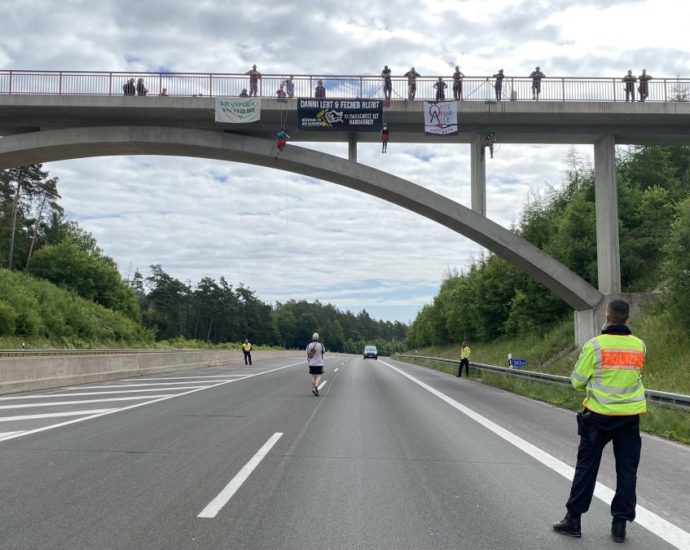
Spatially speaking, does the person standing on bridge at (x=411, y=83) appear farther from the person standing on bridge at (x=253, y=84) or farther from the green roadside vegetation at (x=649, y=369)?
the green roadside vegetation at (x=649, y=369)

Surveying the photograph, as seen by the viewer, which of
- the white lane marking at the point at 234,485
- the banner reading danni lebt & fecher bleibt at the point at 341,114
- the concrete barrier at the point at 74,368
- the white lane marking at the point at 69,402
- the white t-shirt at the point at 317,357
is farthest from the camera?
the banner reading danni lebt & fecher bleibt at the point at 341,114

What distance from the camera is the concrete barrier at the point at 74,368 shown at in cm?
1614

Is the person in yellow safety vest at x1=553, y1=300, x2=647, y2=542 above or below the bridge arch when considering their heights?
below

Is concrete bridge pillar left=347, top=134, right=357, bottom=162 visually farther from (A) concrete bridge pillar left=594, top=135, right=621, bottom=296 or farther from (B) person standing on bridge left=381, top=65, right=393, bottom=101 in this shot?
(A) concrete bridge pillar left=594, top=135, right=621, bottom=296

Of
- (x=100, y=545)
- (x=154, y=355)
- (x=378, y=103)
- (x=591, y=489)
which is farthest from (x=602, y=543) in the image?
(x=154, y=355)

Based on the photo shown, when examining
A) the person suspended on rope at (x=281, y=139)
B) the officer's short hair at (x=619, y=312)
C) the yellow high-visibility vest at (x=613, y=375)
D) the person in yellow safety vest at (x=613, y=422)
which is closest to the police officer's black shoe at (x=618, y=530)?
the person in yellow safety vest at (x=613, y=422)

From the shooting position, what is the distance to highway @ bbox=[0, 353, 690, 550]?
4785 millimetres

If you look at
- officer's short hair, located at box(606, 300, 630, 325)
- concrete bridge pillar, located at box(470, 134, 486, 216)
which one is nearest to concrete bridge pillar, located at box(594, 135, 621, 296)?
concrete bridge pillar, located at box(470, 134, 486, 216)

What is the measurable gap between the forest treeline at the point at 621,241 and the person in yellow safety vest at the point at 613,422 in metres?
14.3

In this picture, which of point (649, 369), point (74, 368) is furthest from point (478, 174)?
point (74, 368)

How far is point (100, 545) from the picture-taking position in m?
4.46

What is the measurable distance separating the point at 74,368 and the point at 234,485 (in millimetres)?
15035

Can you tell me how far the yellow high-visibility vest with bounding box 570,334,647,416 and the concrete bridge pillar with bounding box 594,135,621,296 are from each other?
2098cm

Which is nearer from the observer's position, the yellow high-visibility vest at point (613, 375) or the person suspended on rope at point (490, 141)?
the yellow high-visibility vest at point (613, 375)
